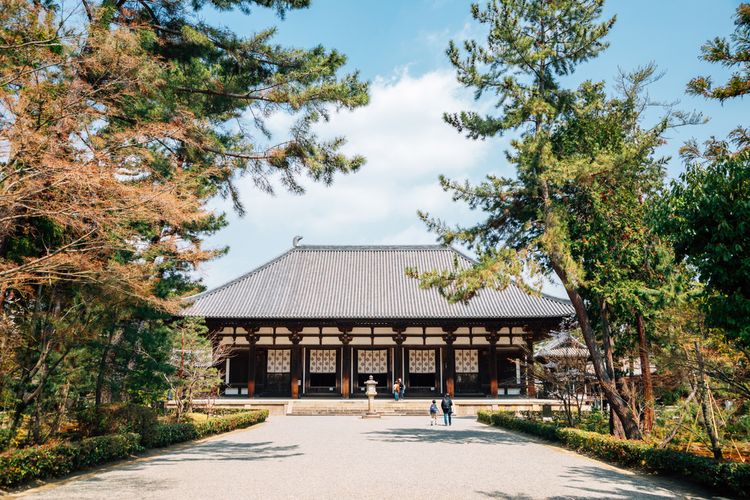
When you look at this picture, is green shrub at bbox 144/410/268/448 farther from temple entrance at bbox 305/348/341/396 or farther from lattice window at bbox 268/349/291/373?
temple entrance at bbox 305/348/341/396

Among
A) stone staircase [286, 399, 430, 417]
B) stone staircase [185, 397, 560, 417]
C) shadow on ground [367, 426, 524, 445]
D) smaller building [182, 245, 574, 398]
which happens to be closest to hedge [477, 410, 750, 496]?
shadow on ground [367, 426, 524, 445]

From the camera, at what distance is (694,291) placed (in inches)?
400

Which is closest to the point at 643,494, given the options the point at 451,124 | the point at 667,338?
the point at 667,338

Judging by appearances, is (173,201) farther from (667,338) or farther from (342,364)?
(342,364)

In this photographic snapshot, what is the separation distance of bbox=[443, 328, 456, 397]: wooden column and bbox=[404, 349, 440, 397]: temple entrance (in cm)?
58

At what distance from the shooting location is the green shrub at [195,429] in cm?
1141

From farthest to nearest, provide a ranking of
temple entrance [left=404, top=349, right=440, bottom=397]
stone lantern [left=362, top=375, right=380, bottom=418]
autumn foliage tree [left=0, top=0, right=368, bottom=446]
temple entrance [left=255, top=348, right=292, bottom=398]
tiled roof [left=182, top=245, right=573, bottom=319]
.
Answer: temple entrance [left=404, top=349, right=440, bottom=397] → temple entrance [left=255, top=348, right=292, bottom=398] → tiled roof [left=182, top=245, right=573, bottom=319] → stone lantern [left=362, top=375, right=380, bottom=418] → autumn foliage tree [left=0, top=0, right=368, bottom=446]

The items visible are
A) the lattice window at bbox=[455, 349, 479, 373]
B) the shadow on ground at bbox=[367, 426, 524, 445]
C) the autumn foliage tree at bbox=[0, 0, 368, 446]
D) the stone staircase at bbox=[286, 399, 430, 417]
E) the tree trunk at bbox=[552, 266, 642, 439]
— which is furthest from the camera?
the lattice window at bbox=[455, 349, 479, 373]

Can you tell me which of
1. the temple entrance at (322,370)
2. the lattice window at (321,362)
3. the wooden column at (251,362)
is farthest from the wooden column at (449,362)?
the wooden column at (251,362)

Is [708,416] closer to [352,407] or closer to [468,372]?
[352,407]

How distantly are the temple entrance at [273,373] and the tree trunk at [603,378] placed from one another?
14426 millimetres

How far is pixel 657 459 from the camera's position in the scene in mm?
8562

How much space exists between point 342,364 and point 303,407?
2.74 metres

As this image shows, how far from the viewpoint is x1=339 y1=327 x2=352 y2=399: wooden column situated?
22.5 m
